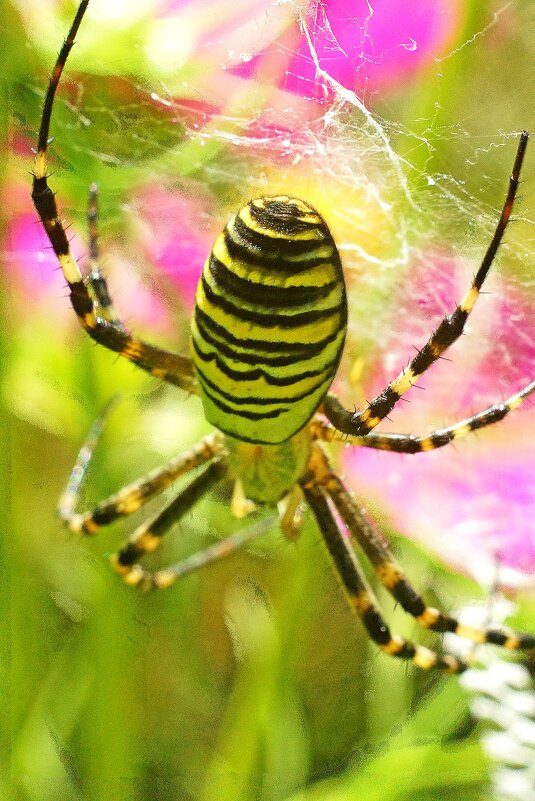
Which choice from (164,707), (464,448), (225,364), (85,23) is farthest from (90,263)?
(164,707)

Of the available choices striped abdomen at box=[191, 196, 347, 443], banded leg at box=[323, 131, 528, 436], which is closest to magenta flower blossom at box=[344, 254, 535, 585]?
banded leg at box=[323, 131, 528, 436]

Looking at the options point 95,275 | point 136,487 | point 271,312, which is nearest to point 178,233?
point 95,275

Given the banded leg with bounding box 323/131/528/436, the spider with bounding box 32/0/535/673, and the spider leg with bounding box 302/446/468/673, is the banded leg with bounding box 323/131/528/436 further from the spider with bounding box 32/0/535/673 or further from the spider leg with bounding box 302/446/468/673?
the spider leg with bounding box 302/446/468/673

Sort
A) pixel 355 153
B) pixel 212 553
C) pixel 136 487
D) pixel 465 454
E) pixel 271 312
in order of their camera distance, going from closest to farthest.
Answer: pixel 271 312 < pixel 355 153 < pixel 465 454 < pixel 136 487 < pixel 212 553

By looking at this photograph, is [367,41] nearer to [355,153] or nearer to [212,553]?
[355,153]

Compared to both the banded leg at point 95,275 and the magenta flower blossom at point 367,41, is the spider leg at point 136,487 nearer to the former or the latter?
the banded leg at point 95,275

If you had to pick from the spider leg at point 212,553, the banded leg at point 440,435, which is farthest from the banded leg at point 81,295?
the spider leg at point 212,553
